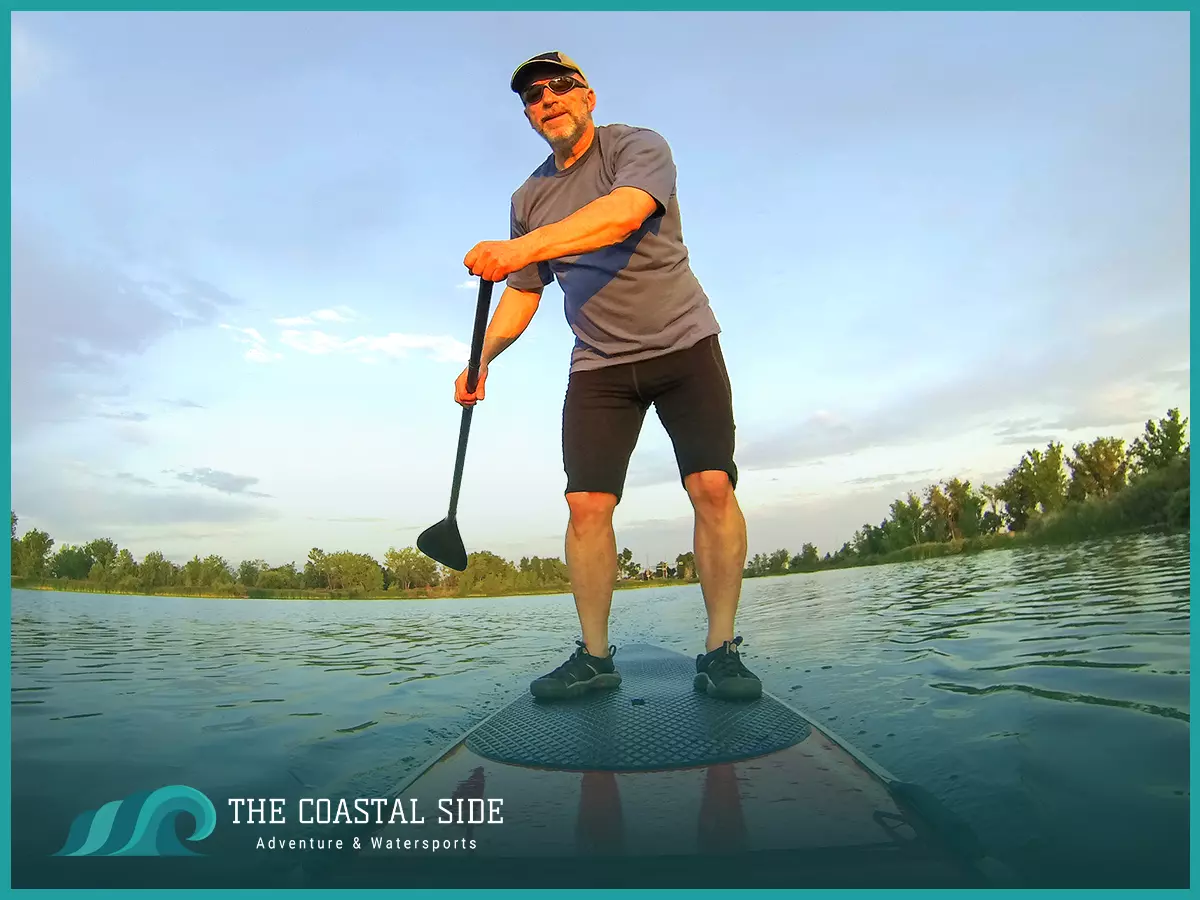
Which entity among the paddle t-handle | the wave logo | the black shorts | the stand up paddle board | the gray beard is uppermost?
the gray beard

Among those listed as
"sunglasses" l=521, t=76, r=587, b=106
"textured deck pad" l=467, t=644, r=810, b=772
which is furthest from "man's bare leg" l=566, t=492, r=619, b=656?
"sunglasses" l=521, t=76, r=587, b=106

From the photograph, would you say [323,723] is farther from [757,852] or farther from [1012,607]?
[1012,607]

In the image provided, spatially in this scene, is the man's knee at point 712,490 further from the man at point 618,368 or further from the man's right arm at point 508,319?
the man's right arm at point 508,319

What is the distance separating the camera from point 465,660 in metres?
3.87

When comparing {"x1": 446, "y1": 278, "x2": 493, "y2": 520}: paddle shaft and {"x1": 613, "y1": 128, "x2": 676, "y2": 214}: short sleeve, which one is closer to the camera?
{"x1": 613, "y1": 128, "x2": 676, "y2": 214}: short sleeve

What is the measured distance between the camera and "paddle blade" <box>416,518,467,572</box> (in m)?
3.65

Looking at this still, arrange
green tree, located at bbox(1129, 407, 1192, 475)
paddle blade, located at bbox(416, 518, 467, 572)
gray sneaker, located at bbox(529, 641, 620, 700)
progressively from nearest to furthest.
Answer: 1. gray sneaker, located at bbox(529, 641, 620, 700)
2. paddle blade, located at bbox(416, 518, 467, 572)
3. green tree, located at bbox(1129, 407, 1192, 475)

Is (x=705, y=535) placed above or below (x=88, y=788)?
above

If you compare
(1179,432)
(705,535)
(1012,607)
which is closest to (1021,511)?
(1179,432)

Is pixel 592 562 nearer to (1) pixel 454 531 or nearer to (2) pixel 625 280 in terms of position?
(1) pixel 454 531

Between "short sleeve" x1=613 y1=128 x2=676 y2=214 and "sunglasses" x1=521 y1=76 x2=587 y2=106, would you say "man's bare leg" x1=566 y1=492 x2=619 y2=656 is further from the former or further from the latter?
"sunglasses" x1=521 y1=76 x2=587 y2=106

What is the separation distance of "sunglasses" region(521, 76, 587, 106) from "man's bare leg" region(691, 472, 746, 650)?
67.0 inches

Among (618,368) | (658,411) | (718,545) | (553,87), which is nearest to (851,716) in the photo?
(718,545)

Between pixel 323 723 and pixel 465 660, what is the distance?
1.60 m
